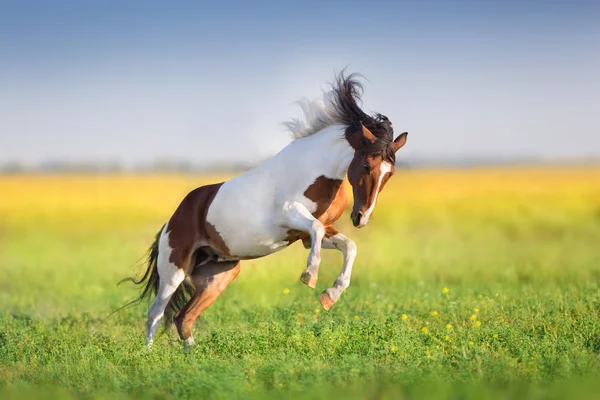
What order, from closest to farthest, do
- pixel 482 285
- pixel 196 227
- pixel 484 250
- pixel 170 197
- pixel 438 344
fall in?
pixel 438 344 < pixel 196 227 < pixel 482 285 < pixel 484 250 < pixel 170 197

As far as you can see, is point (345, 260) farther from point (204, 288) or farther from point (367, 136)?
point (204, 288)

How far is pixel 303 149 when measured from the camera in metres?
8.62

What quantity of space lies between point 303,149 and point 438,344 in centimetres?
240

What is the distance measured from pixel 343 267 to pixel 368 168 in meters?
1.06

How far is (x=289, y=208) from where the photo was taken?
27.8 feet

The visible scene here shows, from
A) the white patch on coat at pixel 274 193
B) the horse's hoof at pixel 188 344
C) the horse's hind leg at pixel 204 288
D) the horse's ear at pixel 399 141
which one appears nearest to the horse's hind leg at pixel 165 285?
the horse's hind leg at pixel 204 288

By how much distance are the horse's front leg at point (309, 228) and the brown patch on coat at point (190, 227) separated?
1.14 meters

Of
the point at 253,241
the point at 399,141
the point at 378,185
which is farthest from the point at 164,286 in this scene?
the point at 399,141

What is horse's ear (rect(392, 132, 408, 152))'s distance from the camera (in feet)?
26.7

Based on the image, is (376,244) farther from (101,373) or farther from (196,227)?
(101,373)

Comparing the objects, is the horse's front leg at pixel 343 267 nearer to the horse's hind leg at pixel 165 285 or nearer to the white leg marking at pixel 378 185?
the white leg marking at pixel 378 185

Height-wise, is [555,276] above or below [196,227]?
below

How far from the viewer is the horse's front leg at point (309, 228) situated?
7895 millimetres

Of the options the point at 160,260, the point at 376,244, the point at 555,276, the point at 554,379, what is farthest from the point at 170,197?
the point at 554,379
